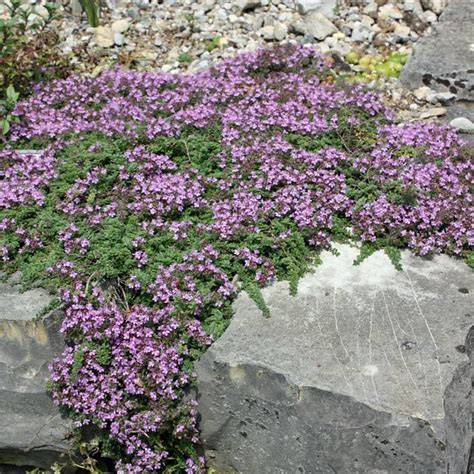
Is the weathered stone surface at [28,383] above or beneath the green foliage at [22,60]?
beneath

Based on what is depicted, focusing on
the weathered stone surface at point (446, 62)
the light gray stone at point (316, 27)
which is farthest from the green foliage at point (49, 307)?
the light gray stone at point (316, 27)

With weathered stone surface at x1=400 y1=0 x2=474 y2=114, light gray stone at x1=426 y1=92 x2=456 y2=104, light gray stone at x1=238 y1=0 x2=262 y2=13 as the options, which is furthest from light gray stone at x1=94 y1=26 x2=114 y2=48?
light gray stone at x1=426 y1=92 x2=456 y2=104

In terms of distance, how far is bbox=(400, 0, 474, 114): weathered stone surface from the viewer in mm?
6376

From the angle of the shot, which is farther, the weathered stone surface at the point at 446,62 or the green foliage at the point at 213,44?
the green foliage at the point at 213,44

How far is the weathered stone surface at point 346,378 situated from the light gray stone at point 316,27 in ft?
11.5

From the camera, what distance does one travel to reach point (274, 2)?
7.64 m

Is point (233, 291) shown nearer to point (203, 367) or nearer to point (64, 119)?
point (203, 367)

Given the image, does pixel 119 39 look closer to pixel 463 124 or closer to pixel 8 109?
pixel 8 109

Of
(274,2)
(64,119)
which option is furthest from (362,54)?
(64,119)

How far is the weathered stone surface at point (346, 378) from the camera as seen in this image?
3.69 metres

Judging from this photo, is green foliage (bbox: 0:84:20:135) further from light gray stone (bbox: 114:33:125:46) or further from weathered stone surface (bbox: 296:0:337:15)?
weathered stone surface (bbox: 296:0:337:15)

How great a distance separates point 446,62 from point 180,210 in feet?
10.9

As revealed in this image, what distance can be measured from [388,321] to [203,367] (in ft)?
3.58

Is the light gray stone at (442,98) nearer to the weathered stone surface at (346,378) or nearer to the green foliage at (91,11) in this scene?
the weathered stone surface at (346,378)
